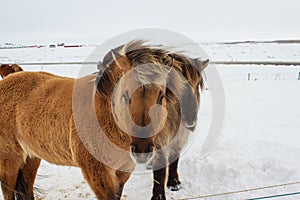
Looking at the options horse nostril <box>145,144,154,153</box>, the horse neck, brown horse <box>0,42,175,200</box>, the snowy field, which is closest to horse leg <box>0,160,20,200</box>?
brown horse <box>0,42,175,200</box>

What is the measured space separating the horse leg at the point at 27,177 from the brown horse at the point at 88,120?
0.40 feet

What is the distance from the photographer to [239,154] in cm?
472

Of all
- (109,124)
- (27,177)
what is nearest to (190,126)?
(109,124)

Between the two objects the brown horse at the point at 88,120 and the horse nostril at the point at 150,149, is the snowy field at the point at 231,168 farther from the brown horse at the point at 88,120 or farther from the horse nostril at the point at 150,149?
the horse nostril at the point at 150,149

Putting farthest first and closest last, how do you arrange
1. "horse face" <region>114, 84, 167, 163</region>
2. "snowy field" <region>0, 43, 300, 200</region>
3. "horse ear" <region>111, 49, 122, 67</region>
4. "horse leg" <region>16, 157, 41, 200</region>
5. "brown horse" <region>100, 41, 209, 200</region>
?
"snowy field" <region>0, 43, 300, 200</region>
"horse leg" <region>16, 157, 41, 200</region>
"brown horse" <region>100, 41, 209, 200</region>
"horse ear" <region>111, 49, 122, 67</region>
"horse face" <region>114, 84, 167, 163</region>

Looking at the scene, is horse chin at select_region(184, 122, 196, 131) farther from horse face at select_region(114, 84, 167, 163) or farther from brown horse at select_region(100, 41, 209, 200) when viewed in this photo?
horse face at select_region(114, 84, 167, 163)

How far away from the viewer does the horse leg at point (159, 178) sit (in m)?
3.35

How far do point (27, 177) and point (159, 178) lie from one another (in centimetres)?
164

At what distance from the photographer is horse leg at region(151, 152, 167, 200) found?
3.35 m

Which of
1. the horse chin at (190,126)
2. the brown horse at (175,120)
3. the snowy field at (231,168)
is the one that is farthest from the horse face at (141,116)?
the snowy field at (231,168)

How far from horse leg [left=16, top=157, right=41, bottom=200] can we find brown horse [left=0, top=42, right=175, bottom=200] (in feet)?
0.40

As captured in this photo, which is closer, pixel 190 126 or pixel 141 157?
pixel 141 157

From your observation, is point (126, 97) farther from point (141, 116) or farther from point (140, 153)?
point (140, 153)

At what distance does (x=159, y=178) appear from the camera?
11.6 ft
